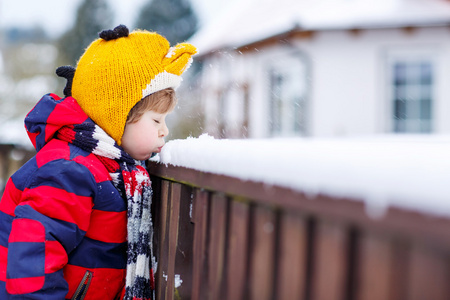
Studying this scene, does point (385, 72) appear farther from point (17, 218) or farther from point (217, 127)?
point (17, 218)

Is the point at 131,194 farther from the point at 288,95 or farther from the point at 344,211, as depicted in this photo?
the point at 288,95

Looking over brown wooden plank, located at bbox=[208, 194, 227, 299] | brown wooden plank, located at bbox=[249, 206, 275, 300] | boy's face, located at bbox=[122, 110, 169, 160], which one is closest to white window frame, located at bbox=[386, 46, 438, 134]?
boy's face, located at bbox=[122, 110, 169, 160]

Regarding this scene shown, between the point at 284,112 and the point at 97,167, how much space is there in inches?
425

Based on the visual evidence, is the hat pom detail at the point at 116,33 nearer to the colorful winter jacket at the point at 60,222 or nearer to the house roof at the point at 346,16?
the colorful winter jacket at the point at 60,222

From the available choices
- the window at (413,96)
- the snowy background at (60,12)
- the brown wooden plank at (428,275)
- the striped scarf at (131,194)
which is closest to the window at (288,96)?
the window at (413,96)

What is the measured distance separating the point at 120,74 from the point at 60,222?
647 mm

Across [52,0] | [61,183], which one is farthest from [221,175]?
[52,0]

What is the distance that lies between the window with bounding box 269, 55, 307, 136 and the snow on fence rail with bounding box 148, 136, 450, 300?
406 inches

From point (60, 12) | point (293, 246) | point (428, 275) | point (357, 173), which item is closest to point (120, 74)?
point (293, 246)

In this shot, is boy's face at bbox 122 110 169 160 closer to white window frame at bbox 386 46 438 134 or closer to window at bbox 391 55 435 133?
white window frame at bbox 386 46 438 134

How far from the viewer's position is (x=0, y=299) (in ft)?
5.31

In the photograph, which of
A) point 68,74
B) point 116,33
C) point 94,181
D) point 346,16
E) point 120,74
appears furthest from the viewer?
point 346,16

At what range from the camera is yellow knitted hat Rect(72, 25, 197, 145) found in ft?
6.03

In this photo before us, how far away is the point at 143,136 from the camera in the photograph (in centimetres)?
189
